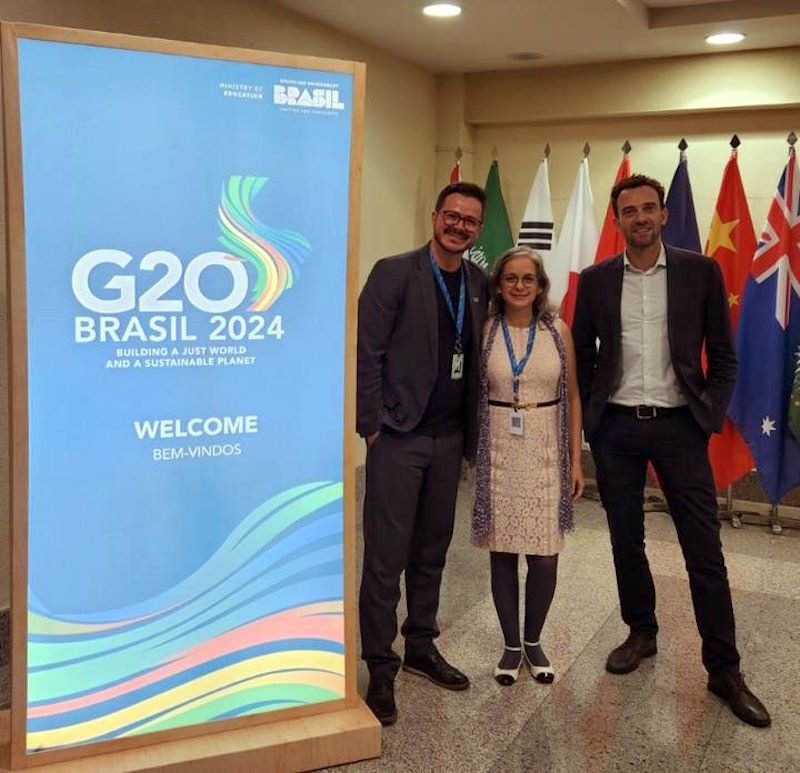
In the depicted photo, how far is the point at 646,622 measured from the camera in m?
3.13

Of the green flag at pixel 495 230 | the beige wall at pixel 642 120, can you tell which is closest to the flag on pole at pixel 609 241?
the beige wall at pixel 642 120

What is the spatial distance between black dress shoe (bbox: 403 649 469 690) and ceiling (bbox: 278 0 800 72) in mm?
2619

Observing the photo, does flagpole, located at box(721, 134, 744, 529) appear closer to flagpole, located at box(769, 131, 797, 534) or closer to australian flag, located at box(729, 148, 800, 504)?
flagpole, located at box(769, 131, 797, 534)

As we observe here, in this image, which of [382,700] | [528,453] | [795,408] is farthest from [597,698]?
[795,408]

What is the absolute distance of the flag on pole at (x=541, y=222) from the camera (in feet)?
17.0

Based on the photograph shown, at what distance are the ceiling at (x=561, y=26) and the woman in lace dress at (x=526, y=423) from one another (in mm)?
1723

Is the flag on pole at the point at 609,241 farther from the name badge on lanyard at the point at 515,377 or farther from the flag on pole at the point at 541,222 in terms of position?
the name badge on lanyard at the point at 515,377

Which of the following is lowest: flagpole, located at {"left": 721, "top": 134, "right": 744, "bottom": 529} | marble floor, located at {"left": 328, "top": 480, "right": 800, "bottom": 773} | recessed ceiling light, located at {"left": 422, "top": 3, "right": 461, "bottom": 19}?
marble floor, located at {"left": 328, "top": 480, "right": 800, "bottom": 773}

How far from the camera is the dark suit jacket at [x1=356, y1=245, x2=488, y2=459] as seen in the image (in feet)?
8.74

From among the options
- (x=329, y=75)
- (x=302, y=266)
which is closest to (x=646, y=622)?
(x=302, y=266)

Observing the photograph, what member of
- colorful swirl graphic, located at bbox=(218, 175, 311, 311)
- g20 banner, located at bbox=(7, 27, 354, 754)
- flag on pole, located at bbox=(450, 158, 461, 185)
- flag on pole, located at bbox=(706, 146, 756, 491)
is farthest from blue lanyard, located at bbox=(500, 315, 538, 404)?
flag on pole, located at bbox=(450, 158, 461, 185)

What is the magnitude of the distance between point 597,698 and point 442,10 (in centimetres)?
285

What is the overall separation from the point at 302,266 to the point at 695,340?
1.24 meters

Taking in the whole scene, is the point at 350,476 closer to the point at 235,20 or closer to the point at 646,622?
the point at 646,622
